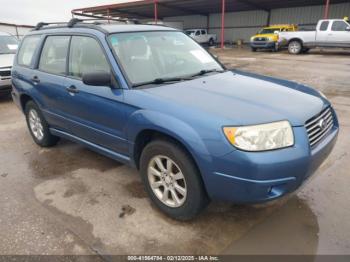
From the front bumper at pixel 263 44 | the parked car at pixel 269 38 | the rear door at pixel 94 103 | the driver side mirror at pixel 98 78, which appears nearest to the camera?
the driver side mirror at pixel 98 78

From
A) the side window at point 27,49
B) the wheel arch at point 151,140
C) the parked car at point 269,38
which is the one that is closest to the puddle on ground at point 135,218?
the wheel arch at point 151,140

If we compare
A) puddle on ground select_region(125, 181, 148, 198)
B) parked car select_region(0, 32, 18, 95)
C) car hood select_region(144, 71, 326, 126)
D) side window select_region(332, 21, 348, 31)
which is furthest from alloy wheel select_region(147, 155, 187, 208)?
side window select_region(332, 21, 348, 31)

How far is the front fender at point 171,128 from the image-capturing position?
7.41ft

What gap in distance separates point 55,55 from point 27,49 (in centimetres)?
100

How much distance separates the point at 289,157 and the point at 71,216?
2.10 metres

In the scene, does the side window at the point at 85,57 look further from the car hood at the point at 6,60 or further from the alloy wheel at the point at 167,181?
the car hood at the point at 6,60

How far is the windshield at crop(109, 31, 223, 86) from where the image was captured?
3.00 metres

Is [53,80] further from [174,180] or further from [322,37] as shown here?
[322,37]

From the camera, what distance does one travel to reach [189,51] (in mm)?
3568

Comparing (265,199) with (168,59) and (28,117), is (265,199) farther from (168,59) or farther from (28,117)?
(28,117)

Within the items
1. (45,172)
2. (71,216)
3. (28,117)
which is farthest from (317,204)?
(28,117)

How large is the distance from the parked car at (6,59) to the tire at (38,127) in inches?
147

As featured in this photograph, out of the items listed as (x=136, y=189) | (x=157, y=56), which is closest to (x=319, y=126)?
(x=157, y=56)

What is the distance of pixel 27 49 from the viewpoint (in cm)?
453
